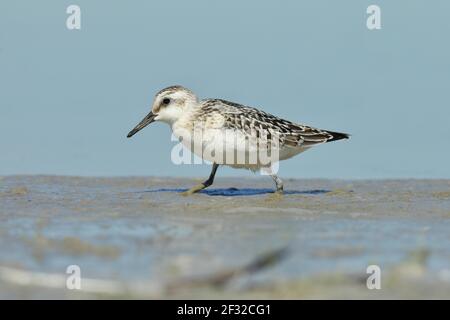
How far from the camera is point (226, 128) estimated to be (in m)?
13.3

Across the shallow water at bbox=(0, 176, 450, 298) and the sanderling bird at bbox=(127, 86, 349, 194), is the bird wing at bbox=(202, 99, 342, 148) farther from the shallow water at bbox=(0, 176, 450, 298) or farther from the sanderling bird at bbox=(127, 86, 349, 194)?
the shallow water at bbox=(0, 176, 450, 298)

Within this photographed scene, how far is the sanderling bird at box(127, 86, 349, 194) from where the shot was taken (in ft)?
43.6

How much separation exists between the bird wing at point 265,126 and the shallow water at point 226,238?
68 cm

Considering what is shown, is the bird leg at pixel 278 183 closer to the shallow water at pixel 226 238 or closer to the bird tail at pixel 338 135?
the shallow water at pixel 226 238

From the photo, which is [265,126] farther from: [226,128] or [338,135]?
[338,135]

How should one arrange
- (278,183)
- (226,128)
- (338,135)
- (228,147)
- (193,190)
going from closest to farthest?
(228,147) → (226,128) → (278,183) → (193,190) → (338,135)

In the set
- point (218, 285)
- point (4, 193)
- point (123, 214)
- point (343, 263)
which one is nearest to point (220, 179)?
point (4, 193)

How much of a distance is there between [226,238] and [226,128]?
3589 mm

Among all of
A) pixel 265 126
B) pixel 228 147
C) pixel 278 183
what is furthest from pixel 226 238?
pixel 265 126

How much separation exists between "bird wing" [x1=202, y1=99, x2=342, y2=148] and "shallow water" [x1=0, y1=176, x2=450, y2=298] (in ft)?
2.24

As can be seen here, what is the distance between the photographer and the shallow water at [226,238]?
7.76 metres

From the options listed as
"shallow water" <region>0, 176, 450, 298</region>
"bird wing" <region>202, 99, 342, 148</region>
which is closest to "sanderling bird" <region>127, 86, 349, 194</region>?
"bird wing" <region>202, 99, 342, 148</region>
